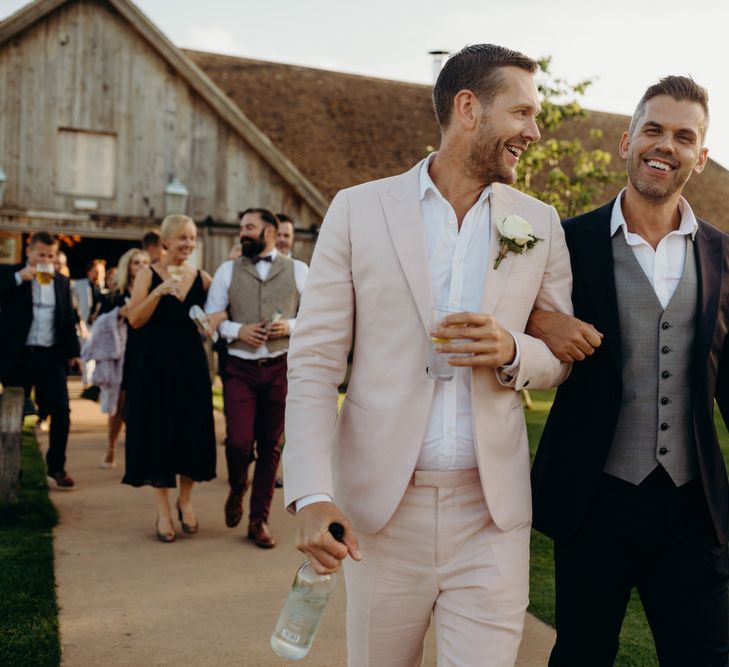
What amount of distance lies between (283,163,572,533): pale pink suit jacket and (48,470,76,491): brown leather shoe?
6.24 metres

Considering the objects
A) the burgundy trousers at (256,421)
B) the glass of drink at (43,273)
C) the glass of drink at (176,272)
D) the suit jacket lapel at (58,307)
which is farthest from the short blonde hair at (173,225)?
the suit jacket lapel at (58,307)

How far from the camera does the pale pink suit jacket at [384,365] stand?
2656 millimetres

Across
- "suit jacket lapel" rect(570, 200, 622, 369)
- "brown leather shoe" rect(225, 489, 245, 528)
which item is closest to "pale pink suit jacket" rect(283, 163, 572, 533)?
"suit jacket lapel" rect(570, 200, 622, 369)

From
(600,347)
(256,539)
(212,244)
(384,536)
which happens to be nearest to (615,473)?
(600,347)

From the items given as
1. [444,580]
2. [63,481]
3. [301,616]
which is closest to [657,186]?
[444,580]

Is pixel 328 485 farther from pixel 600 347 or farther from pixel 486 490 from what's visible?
pixel 600 347

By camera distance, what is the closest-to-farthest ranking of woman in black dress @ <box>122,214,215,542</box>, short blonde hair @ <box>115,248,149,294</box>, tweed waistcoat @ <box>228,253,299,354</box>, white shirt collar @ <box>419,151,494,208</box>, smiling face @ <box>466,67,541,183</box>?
smiling face @ <box>466,67,541,183</box>
white shirt collar @ <box>419,151,494,208</box>
woman in black dress @ <box>122,214,215,542</box>
tweed waistcoat @ <box>228,253,299,354</box>
short blonde hair @ <box>115,248,149,294</box>

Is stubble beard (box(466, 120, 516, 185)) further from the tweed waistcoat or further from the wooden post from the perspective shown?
the wooden post

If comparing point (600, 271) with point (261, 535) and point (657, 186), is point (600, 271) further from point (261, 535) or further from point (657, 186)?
point (261, 535)

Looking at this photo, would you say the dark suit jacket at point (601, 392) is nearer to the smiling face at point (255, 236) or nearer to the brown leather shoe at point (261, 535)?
the brown leather shoe at point (261, 535)

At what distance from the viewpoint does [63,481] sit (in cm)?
845

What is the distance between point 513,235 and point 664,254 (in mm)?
759

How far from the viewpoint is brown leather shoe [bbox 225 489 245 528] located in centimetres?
694

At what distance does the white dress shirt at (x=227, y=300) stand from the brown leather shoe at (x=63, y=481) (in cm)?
243
